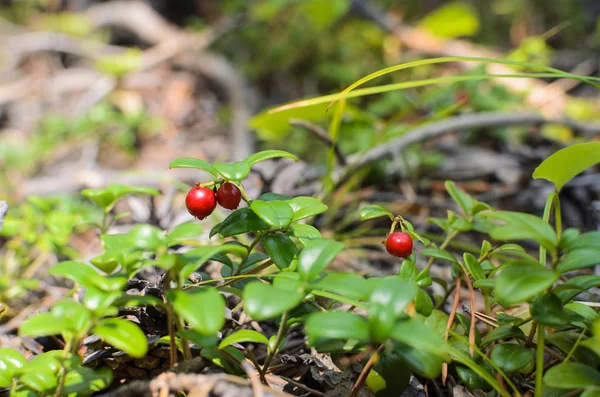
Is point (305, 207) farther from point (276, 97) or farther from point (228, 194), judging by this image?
point (276, 97)

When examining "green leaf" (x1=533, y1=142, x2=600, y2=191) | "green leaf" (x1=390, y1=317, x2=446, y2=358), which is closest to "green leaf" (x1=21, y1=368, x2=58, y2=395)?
"green leaf" (x1=390, y1=317, x2=446, y2=358)

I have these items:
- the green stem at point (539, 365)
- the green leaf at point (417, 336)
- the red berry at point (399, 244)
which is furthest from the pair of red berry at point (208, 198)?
the green stem at point (539, 365)

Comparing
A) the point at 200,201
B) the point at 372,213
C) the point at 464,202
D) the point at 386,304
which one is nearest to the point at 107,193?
the point at 200,201

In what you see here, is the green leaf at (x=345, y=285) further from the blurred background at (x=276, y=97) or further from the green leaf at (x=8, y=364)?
the blurred background at (x=276, y=97)

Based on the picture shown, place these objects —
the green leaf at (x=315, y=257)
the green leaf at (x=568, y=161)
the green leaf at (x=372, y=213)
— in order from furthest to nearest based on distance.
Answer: the green leaf at (x=372, y=213)
the green leaf at (x=568, y=161)
the green leaf at (x=315, y=257)

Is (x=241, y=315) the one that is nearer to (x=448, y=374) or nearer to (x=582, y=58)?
(x=448, y=374)

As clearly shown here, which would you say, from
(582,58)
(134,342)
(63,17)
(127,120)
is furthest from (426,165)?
(63,17)
